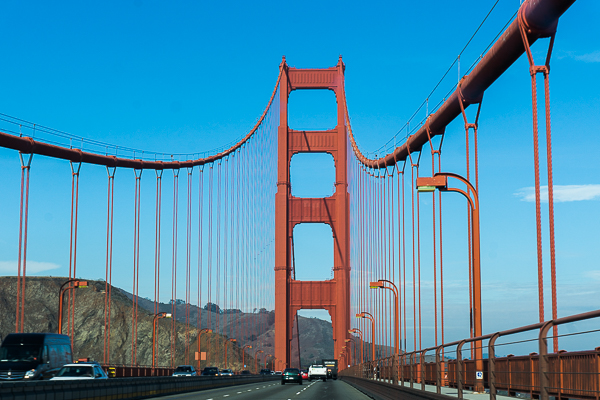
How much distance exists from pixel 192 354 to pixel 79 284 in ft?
370

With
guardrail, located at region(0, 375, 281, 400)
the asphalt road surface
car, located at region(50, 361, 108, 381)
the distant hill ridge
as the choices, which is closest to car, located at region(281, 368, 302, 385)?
guardrail, located at region(0, 375, 281, 400)

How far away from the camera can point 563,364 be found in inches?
655

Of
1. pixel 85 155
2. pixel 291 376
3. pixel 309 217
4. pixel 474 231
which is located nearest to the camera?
pixel 474 231

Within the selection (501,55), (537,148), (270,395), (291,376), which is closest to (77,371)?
(270,395)

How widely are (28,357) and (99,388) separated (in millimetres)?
8343

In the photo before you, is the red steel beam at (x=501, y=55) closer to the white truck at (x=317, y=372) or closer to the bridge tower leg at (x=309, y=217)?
the bridge tower leg at (x=309, y=217)

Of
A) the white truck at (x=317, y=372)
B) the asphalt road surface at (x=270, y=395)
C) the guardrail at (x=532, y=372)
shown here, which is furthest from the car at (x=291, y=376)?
the guardrail at (x=532, y=372)

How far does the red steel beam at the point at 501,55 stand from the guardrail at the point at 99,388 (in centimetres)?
1246

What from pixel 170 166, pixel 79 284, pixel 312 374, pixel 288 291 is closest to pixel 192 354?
pixel 312 374

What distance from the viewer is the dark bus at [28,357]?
27547mm

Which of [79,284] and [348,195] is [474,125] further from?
[348,195]

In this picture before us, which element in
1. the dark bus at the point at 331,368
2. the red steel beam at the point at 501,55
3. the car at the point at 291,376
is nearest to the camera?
the red steel beam at the point at 501,55

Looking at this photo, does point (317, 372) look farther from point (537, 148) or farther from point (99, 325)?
point (99, 325)

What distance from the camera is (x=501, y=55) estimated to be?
1606cm
